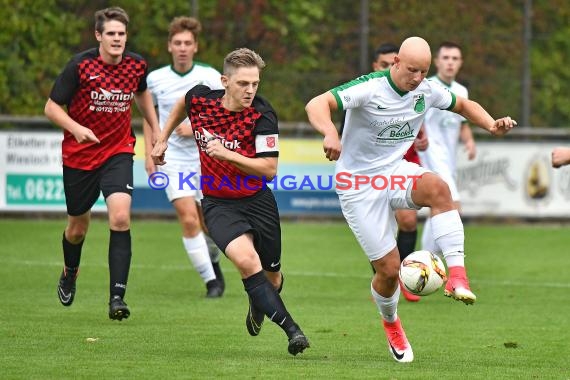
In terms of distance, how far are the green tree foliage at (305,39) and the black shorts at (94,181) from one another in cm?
998

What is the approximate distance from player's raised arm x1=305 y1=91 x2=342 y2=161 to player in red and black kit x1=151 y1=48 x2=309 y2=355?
345 mm

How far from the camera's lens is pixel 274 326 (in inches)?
394

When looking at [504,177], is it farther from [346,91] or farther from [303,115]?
[346,91]

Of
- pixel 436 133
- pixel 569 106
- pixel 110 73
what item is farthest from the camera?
pixel 569 106

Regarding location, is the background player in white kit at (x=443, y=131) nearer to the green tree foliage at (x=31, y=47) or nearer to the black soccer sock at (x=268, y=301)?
the black soccer sock at (x=268, y=301)

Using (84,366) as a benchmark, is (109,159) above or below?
above

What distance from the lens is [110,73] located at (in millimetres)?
9812

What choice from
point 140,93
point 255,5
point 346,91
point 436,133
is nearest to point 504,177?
point 255,5

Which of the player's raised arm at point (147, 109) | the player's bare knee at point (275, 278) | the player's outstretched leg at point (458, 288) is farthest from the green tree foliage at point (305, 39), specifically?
the player's outstretched leg at point (458, 288)

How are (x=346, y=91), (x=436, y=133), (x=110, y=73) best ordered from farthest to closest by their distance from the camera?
(x=436, y=133), (x=110, y=73), (x=346, y=91)

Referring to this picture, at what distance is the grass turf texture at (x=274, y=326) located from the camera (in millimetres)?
7770

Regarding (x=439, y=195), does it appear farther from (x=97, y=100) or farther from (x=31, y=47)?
(x=31, y=47)

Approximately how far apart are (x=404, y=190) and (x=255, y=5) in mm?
12624

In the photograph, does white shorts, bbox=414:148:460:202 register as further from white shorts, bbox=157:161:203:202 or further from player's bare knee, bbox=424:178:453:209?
player's bare knee, bbox=424:178:453:209
